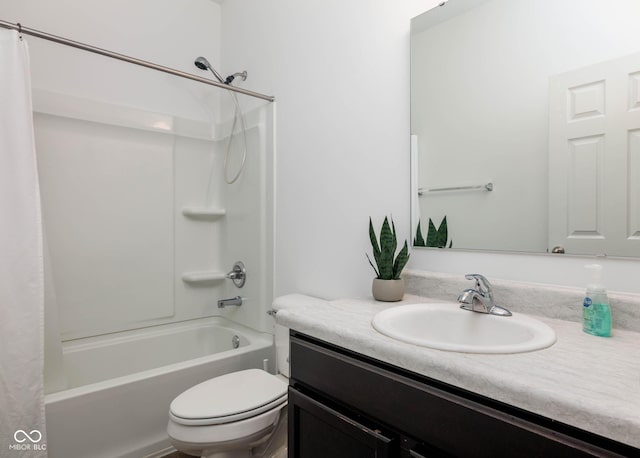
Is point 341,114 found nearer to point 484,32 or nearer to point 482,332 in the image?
point 484,32

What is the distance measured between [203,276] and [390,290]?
158 cm

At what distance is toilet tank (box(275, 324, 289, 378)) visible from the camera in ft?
5.30

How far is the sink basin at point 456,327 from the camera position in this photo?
33.5 inches

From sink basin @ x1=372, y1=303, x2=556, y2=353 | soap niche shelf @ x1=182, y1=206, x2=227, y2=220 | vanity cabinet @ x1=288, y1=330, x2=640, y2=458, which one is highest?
soap niche shelf @ x1=182, y1=206, x2=227, y2=220

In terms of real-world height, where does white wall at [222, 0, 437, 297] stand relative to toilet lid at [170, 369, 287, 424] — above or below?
above

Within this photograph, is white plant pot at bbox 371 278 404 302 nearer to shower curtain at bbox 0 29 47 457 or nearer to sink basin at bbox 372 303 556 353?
sink basin at bbox 372 303 556 353

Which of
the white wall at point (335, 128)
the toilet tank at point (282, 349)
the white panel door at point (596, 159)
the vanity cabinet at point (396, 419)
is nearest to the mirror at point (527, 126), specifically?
the white panel door at point (596, 159)

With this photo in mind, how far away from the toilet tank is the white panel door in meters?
1.11

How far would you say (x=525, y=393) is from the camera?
0.57 metres

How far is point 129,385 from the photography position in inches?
59.6

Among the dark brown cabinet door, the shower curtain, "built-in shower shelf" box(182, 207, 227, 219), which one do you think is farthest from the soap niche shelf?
the dark brown cabinet door

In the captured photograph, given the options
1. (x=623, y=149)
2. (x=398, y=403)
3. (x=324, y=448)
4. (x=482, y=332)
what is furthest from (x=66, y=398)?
(x=623, y=149)

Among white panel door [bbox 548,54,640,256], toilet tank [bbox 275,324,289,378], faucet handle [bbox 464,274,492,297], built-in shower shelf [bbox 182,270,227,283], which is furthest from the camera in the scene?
built-in shower shelf [bbox 182,270,227,283]

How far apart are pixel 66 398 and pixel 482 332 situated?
60.5 inches
